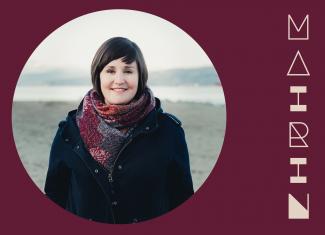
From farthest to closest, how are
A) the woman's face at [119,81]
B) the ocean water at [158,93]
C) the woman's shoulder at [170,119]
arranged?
the ocean water at [158,93] < the woman's shoulder at [170,119] < the woman's face at [119,81]

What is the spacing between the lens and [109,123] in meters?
3.71

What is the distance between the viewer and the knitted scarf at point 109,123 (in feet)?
12.1

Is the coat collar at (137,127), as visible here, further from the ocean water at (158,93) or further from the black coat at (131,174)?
the ocean water at (158,93)

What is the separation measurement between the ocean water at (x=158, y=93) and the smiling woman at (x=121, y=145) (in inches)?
5.1

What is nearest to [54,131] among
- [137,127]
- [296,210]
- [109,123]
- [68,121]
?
[68,121]

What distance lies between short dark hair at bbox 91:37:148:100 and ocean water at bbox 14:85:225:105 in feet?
0.56

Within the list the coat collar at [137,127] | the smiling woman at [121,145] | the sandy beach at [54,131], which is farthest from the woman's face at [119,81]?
the sandy beach at [54,131]

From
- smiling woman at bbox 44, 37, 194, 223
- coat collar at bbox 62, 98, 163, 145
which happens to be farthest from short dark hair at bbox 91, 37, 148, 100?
coat collar at bbox 62, 98, 163, 145

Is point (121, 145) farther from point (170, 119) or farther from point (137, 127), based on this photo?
point (170, 119)

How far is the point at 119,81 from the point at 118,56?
5.7 inches

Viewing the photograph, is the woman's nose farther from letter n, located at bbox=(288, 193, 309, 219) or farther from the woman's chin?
letter n, located at bbox=(288, 193, 309, 219)

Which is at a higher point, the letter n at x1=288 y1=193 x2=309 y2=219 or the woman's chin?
the woman's chin

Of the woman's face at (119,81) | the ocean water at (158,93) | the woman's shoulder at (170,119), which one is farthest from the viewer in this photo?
the ocean water at (158,93)

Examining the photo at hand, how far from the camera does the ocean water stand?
3922 mm
